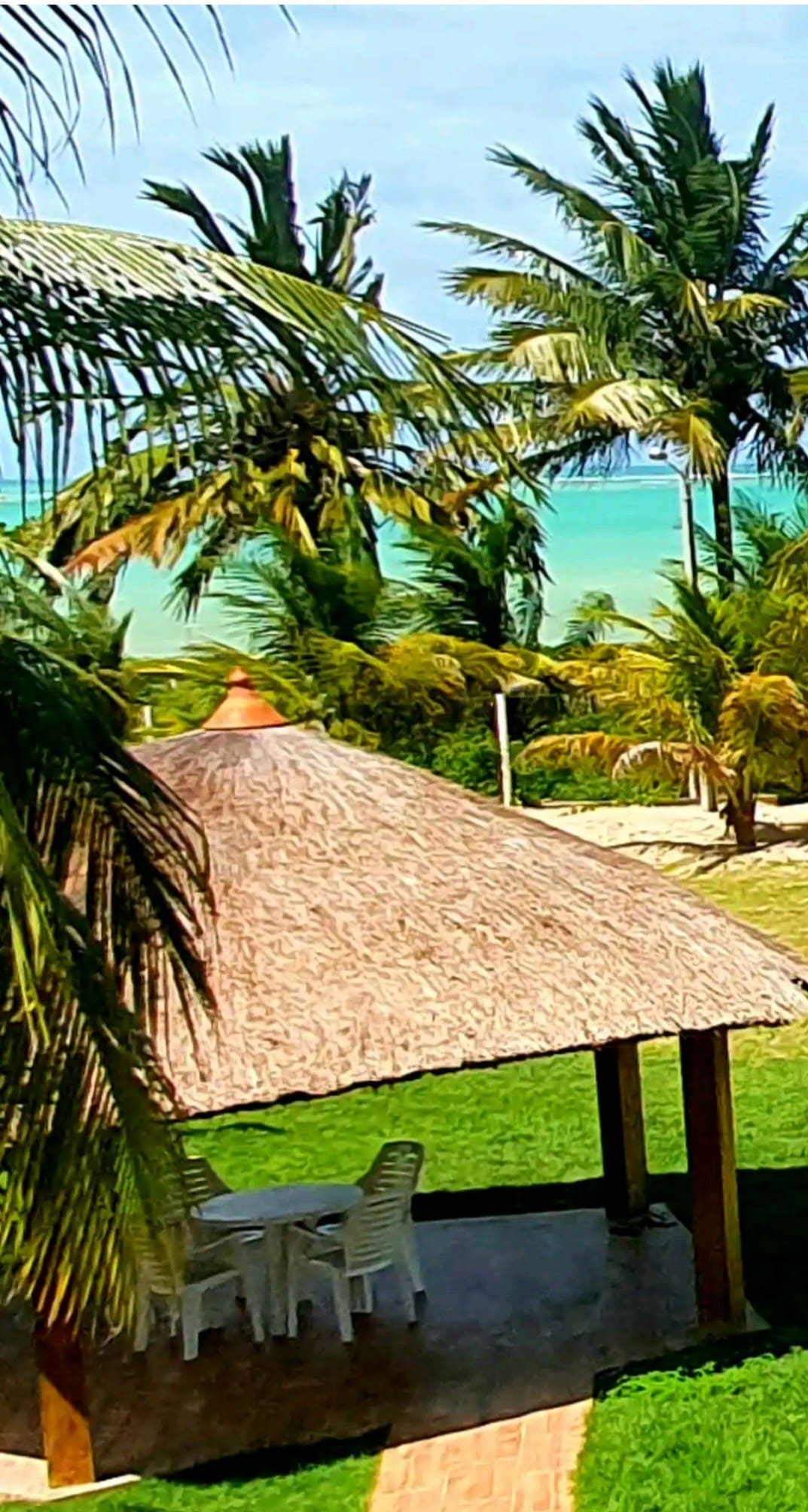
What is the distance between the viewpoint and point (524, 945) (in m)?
7.15

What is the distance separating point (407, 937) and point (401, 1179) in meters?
1.44

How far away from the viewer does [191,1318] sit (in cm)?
763

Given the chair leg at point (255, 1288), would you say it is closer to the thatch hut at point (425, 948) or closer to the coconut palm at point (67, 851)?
the thatch hut at point (425, 948)

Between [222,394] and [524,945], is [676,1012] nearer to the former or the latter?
[524,945]

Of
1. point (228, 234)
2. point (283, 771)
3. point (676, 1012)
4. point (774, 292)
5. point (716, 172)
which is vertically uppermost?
point (716, 172)

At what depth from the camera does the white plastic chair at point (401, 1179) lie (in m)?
7.91

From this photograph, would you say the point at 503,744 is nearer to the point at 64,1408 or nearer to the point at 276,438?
the point at 64,1408

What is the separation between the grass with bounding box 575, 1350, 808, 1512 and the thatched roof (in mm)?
1408

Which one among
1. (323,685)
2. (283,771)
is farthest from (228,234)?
(323,685)

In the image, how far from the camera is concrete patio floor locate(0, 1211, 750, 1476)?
6.95 m

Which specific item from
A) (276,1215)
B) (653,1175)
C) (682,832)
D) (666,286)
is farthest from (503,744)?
(276,1215)

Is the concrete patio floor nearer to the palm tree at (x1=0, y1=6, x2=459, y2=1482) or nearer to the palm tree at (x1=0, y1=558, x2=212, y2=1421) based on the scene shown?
the palm tree at (x1=0, y1=6, x2=459, y2=1482)

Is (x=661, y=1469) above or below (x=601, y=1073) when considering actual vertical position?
below

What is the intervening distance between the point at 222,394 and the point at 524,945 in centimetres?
359
